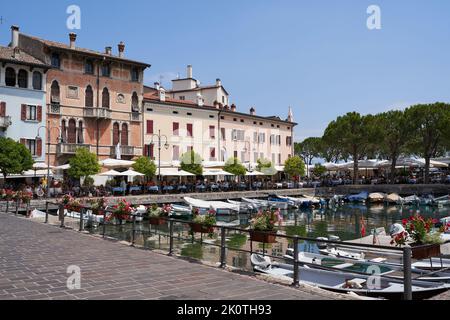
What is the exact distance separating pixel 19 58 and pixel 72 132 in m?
7.87

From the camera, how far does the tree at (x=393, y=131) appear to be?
5559cm

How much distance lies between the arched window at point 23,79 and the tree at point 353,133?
38.5m

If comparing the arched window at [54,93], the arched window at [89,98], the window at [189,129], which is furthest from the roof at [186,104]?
the arched window at [54,93]

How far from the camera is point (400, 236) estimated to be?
31.8ft

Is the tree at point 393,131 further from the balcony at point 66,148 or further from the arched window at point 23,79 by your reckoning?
the arched window at point 23,79

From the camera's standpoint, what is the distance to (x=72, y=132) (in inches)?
1628

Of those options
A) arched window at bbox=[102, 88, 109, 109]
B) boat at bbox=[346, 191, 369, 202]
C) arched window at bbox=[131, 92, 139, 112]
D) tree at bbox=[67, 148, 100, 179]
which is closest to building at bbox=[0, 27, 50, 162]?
tree at bbox=[67, 148, 100, 179]

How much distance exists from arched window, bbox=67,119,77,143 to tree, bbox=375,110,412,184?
121ft

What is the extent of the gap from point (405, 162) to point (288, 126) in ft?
55.9

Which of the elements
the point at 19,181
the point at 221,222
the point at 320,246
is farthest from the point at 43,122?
the point at 320,246

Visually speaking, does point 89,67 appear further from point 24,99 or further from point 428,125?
point 428,125

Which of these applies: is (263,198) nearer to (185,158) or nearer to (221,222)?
(185,158)

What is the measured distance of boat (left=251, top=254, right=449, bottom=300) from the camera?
10484mm
